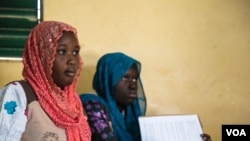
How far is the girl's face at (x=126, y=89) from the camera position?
180 cm

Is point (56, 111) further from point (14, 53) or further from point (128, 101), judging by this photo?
point (14, 53)

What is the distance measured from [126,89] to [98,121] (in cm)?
30

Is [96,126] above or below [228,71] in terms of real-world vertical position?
below

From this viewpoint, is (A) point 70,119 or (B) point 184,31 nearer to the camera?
(A) point 70,119

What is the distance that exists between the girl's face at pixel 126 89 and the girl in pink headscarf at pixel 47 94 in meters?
0.36

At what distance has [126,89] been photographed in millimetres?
1802

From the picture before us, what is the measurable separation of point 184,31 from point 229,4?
1.10ft

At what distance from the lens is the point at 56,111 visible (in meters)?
1.37

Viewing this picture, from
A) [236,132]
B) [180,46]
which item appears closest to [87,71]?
[180,46]

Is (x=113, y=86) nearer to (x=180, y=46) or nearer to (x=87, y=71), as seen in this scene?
(x=87, y=71)

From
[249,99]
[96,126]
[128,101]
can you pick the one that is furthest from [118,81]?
[249,99]

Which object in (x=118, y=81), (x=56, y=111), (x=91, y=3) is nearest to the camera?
(x=56, y=111)

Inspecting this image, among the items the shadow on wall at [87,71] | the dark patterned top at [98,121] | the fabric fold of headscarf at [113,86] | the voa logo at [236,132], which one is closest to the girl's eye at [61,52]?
the dark patterned top at [98,121]

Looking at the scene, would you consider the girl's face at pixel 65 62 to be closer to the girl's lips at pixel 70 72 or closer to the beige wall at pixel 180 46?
the girl's lips at pixel 70 72
